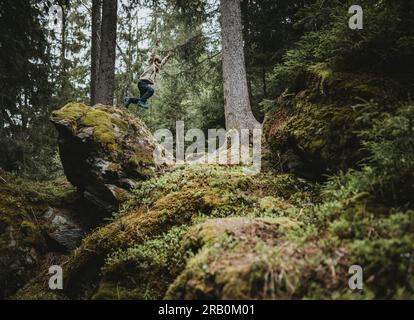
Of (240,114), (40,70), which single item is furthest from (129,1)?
(240,114)

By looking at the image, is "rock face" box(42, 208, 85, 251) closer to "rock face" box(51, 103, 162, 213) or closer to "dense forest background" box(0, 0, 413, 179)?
"rock face" box(51, 103, 162, 213)

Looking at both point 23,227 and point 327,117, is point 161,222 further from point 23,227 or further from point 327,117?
point 23,227

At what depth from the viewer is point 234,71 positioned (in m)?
9.88

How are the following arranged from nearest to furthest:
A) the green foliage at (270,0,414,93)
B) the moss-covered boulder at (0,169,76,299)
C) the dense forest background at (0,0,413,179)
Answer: the green foliage at (270,0,414,93) → the dense forest background at (0,0,413,179) → the moss-covered boulder at (0,169,76,299)

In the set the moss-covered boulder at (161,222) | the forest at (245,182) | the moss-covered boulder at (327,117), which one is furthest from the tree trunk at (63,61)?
the moss-covered boulder at (327,117)

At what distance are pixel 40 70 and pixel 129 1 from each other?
416cm

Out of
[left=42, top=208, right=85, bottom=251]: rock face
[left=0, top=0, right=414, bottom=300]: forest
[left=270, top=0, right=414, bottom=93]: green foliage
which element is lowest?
[left=42, top=208, right=85, bottom=251]: rock face

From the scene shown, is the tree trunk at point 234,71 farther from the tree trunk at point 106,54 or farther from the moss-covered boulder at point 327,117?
the tree trunk at point 106,54

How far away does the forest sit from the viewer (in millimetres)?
3160

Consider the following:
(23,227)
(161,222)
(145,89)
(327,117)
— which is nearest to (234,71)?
(145,89)

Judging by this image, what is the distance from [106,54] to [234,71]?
408 cm

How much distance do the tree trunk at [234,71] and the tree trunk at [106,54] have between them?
356cm

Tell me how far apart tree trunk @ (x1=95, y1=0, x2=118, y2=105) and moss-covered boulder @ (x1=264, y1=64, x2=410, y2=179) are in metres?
6.10

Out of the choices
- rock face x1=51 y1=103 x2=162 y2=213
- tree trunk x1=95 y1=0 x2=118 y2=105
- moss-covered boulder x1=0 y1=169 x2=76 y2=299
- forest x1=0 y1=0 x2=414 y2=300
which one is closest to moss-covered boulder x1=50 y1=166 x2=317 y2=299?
forest x1=0 y1=0 x2=414 y2=300
